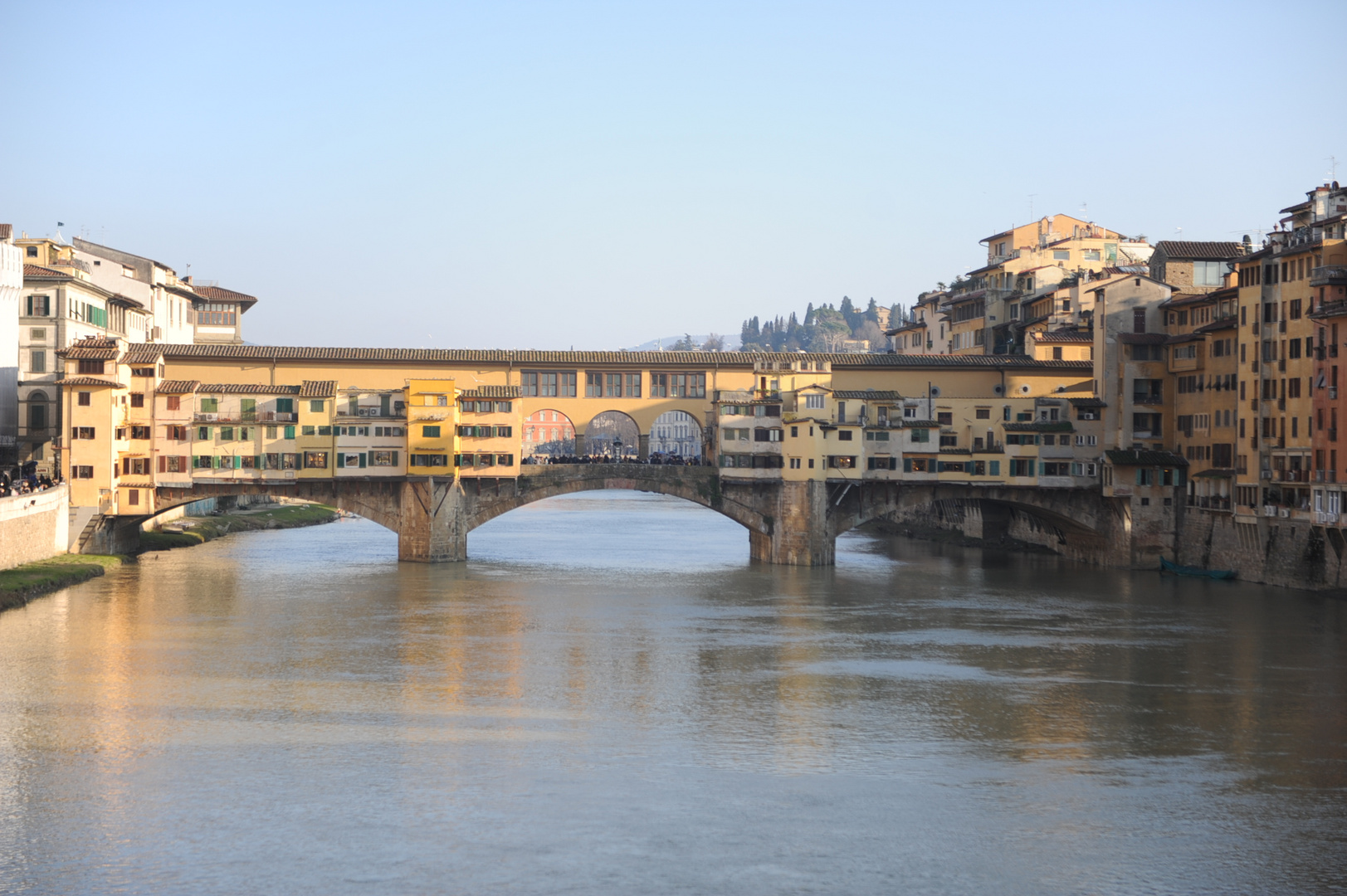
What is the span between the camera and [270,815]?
26141mm

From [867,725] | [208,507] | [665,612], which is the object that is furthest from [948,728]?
[208,507]

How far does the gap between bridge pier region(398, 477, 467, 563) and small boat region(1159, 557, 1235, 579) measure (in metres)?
33.0

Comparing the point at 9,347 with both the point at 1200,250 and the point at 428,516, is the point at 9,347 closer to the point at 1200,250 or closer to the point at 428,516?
the point at 428,516

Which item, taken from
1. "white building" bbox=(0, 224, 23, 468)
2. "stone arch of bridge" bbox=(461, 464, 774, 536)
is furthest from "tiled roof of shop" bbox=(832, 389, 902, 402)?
"white building" bbox=(0, 224, 23, 468)

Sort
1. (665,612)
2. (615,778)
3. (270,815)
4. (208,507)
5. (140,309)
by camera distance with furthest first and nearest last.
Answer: (208,507) → (140,309) → (665,612) → (615,778) → (270,815)

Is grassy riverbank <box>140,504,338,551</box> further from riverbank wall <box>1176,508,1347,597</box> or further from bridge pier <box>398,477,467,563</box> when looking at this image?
riverbank wall <box>1176,508,1347,597</box>

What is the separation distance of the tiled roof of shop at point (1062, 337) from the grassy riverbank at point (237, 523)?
46627 mm

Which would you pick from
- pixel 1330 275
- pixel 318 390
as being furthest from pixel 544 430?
pixel 1330 275

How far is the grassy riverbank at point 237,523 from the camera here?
242 ft

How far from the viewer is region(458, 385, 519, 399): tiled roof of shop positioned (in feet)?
215

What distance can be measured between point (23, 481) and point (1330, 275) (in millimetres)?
52498

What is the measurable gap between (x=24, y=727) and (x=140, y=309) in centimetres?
5084

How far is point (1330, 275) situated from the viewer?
5262 cm

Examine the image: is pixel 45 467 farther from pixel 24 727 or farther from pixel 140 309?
pixel 24 727
